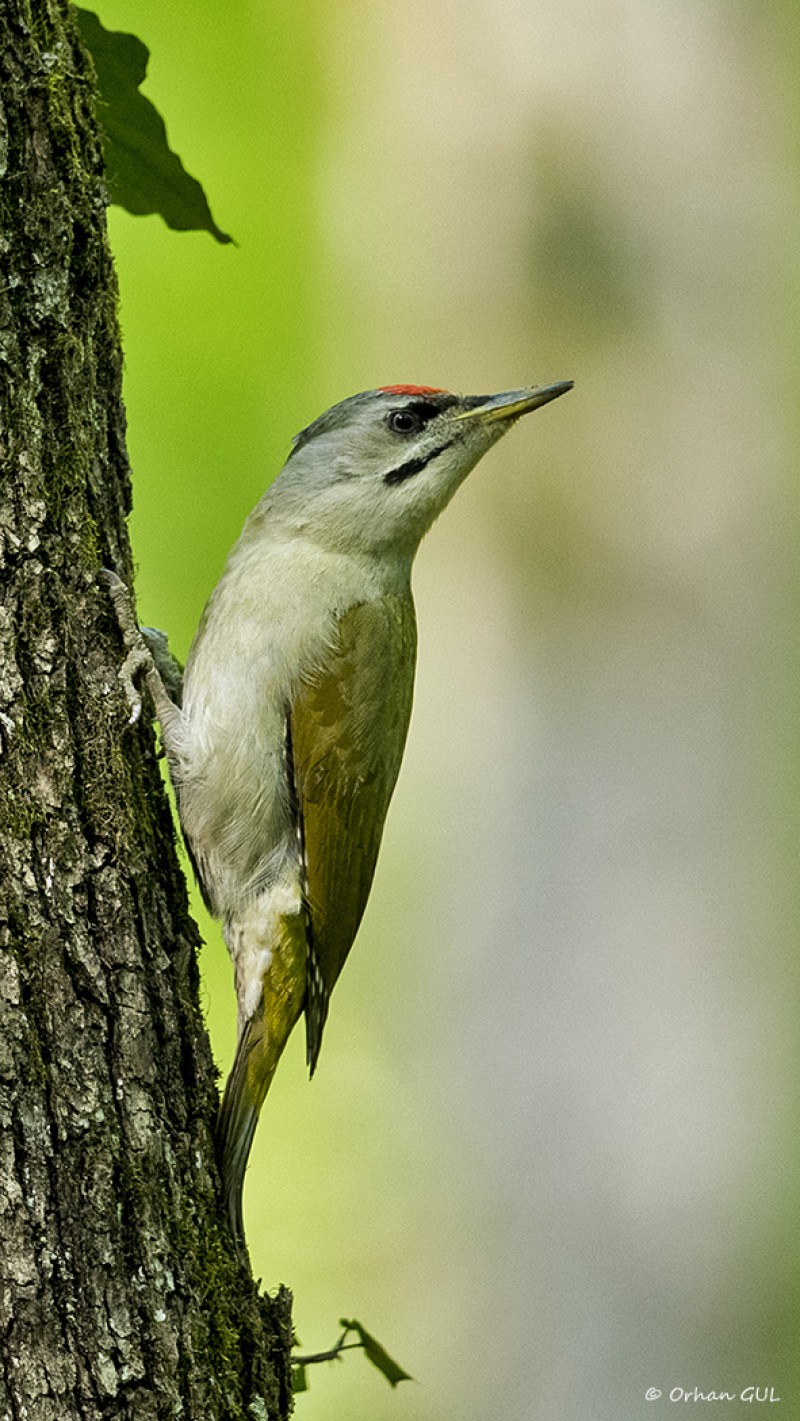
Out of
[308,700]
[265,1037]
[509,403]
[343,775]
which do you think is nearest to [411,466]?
[509,403]

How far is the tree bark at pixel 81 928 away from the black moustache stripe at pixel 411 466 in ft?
4.75

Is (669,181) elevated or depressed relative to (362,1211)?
elevated

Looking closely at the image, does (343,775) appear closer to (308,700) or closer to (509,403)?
(308,700)

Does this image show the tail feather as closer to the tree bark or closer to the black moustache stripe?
the tree bark

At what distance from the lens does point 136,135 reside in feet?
9.64

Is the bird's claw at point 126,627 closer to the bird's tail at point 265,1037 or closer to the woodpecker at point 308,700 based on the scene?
the woodpecker at point 308,700

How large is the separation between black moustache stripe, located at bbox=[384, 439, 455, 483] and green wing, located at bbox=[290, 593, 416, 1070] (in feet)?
1.12

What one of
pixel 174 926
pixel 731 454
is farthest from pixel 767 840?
pixel 174 926

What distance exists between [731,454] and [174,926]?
4126 mm

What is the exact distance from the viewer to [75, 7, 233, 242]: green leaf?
9.48 feet

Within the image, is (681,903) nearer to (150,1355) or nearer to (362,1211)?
(362,1211)

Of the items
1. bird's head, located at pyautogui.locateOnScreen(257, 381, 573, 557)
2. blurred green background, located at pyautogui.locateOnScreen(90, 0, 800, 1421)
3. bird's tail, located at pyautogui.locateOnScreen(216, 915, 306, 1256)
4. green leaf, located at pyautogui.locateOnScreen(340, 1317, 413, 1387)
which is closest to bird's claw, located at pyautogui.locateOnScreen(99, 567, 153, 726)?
bird's tail, located at pyautogui.locateOnScreen(216, 915, 306, 1256)

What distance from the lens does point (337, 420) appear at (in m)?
4.29

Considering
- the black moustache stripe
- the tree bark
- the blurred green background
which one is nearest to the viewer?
the tree bark
